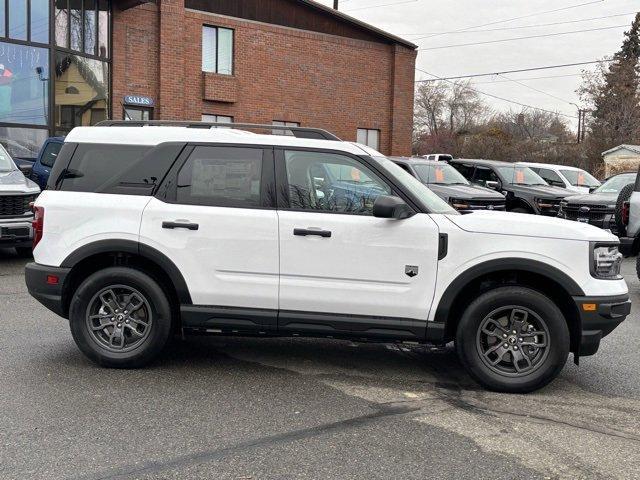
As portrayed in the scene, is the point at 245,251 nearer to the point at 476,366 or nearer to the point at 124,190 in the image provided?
the point at 124,190

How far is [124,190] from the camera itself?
213 inches

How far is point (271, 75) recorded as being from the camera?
23703 millimetres

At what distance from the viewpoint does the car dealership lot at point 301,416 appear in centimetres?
374

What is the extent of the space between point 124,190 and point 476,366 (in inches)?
119

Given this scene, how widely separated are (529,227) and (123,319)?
3.20 meters

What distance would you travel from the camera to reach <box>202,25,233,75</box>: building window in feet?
73.6

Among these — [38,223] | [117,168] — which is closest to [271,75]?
[117,168]

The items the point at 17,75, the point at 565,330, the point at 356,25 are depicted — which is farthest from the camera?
the point at 356,25

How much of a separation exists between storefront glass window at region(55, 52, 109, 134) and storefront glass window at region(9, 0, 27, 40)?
1.09 meters

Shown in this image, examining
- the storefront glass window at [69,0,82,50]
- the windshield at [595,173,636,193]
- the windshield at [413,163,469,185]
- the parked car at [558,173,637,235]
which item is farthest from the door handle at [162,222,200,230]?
the storefront glass window at [69,0,82,50]

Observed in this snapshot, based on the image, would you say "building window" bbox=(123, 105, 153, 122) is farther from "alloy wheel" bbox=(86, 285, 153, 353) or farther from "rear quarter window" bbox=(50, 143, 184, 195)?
"alloy wheel" bbox=(86, 285, 153, 353)

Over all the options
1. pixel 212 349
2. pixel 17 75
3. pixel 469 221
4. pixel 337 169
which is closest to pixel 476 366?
pixel 469 221

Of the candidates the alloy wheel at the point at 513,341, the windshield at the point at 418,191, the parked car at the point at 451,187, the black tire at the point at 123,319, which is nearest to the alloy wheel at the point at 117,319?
the black tire at the point at 123,319

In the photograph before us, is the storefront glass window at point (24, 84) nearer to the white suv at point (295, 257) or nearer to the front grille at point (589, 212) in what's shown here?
the front grille at point (589, 212)
